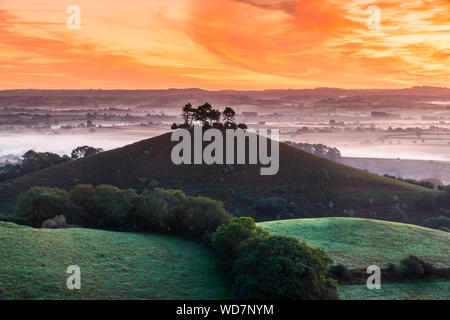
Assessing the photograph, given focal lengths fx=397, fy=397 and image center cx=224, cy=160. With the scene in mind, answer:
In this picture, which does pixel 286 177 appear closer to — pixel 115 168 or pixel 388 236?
pixel 115 168

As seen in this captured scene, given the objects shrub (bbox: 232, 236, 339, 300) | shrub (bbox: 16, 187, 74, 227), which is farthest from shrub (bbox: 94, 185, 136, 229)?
shrub (bbox: 232, 236, 339, 300)

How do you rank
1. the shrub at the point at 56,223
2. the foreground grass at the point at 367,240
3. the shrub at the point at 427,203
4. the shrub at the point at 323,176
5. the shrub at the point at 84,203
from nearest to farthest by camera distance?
the foreground grass at the point at 367,240
the shrub at the point at 56,223
the shrub at the point at 84,203
the shrub at the point at 427,203
the shrub at the point at 323,176

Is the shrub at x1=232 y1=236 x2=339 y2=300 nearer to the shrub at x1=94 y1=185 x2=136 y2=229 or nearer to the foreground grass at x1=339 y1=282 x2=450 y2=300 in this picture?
the foreground grass at x1=339 y1=282 x2=450 y2=300

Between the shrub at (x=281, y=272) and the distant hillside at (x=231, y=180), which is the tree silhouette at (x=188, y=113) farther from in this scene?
the shrub at (x=281, y=272)

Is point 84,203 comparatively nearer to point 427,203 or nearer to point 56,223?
point 56,223

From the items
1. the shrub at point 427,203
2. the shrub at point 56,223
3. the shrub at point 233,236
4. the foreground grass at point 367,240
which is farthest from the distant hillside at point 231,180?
the shrub at point 233,236

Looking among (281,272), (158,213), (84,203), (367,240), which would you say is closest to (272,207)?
(367,240)
